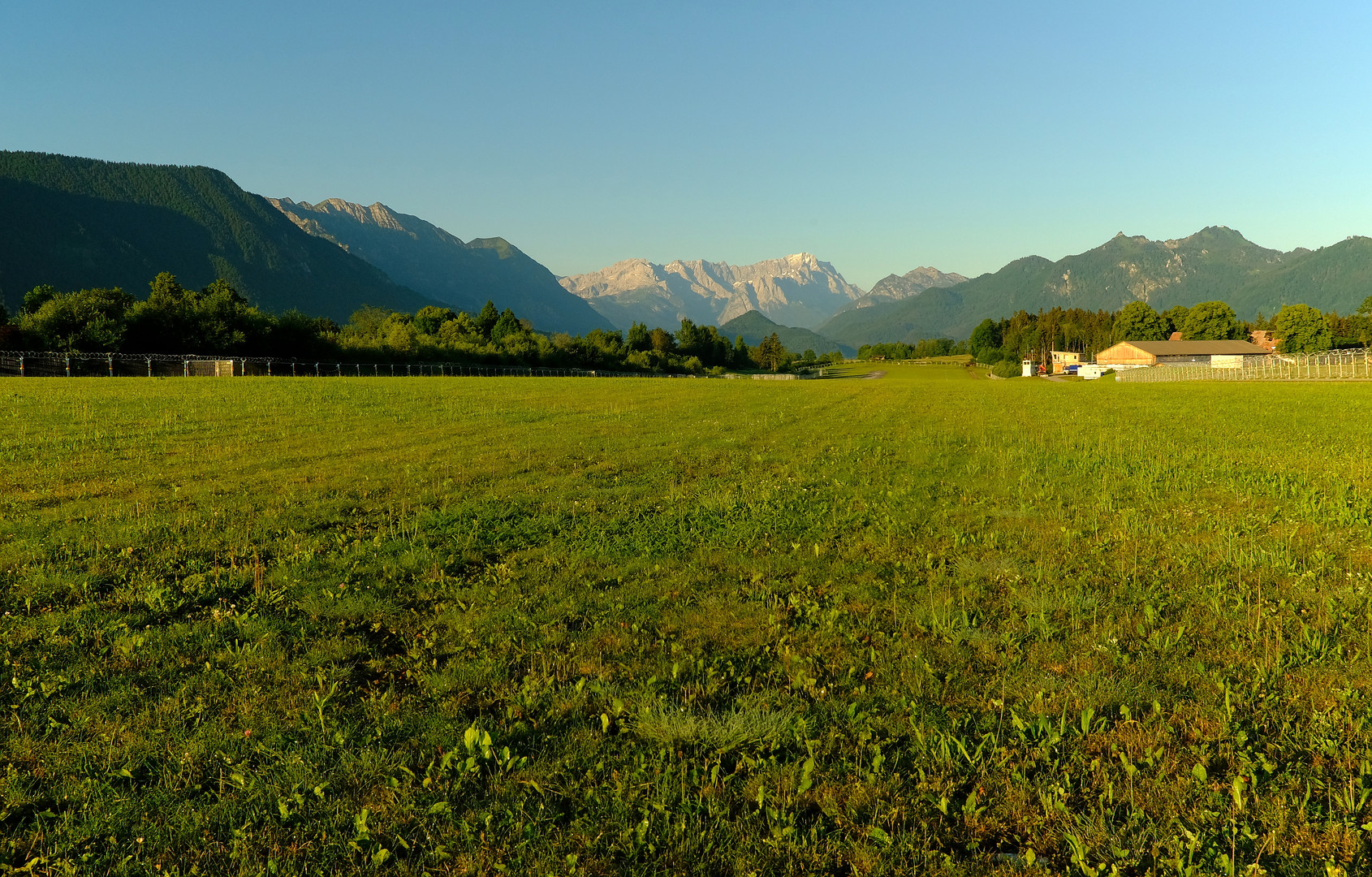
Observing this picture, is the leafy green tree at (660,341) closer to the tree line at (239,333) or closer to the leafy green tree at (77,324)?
the tree line at (239,333)

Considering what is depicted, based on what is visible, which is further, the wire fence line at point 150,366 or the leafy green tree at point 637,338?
the leafy green tree at point 637,338

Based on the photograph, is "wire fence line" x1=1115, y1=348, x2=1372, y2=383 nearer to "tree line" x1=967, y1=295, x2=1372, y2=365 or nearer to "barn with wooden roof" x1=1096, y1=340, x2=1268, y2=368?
"barn with wooden roof" x1=1096, y1=340, x2=1268, y2=368

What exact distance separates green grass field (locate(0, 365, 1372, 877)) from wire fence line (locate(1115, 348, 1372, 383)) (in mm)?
85786

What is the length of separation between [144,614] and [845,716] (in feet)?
19.8

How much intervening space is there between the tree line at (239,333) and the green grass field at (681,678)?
232ft

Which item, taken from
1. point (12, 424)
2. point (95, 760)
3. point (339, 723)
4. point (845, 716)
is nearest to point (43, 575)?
point (95, 760)

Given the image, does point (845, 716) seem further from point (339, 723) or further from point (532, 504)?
point (532, 504)

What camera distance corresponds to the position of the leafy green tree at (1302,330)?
14900 cm

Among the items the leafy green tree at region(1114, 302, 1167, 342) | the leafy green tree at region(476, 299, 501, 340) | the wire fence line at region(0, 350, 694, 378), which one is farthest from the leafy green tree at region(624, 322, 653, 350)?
the leafy green tree at region(1114, 302, 1167, 342)

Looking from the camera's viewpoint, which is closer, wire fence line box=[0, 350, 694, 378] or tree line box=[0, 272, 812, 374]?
wire fence line box=[0, 350, 694, 378]

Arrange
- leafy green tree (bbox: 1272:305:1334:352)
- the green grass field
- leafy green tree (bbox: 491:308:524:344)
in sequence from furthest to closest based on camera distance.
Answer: leafy green tree (bbox: 1272:305:1334:352)
leafy green tree (bbox: 491:308:524:344)
the green grass field

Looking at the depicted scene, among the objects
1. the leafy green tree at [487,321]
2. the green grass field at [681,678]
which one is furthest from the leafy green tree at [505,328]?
the green grass field at [681,678]

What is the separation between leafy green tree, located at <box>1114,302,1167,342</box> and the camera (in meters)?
186

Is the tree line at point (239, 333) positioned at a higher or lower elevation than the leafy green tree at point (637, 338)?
lower
